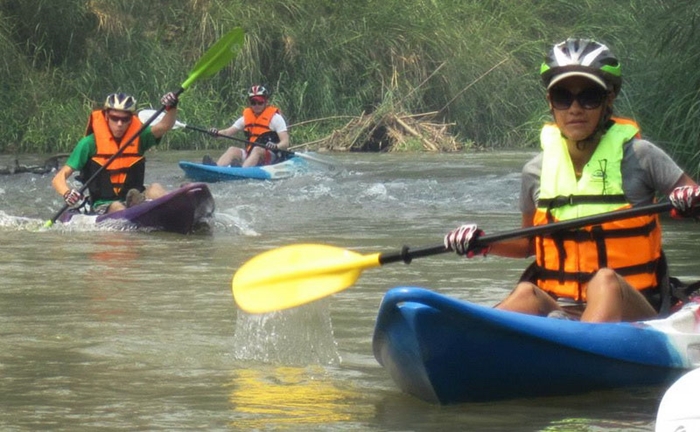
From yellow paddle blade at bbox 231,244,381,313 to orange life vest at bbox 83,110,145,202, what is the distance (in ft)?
15.9

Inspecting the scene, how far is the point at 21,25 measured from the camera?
20.0 meters

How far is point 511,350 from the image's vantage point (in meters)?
3.97

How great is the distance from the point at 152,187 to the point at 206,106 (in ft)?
34.0

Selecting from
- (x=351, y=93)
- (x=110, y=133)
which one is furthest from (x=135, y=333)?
(x=351, y=93)

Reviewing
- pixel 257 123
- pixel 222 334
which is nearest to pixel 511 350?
pixel 222 334

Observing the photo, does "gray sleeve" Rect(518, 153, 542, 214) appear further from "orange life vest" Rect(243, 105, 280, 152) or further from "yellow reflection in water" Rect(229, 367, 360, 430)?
"orange life vest" Rect(243, 105, 280, 152)

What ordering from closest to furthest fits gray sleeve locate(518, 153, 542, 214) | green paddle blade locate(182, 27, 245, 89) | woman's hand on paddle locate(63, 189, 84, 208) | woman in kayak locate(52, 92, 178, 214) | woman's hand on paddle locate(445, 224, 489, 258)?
woman's hand on paddle locate(445, 224, 489, 258) → gray sleeve locate(518, 153, 542, 214) → woman's hand on paddle locate(63, 189, 84, 208) → woman in kayak locate(52, 92, 178, 214) → green paddle blade locate(182, 27, 245, 89)

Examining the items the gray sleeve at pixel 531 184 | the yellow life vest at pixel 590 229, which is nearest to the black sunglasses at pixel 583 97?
the yellow life vest at pixel 590 229

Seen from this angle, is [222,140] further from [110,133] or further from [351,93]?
[110,133]

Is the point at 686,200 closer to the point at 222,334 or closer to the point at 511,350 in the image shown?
the point at 511,350

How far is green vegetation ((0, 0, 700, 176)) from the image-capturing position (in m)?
19.6

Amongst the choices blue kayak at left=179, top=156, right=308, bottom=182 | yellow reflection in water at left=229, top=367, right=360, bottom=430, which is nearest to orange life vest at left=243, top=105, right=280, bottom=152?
blue kayak at left=179, top=156, right=308, bottom=182

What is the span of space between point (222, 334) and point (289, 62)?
15.7 m

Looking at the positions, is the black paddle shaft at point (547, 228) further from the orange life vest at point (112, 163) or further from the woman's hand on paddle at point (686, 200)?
the orange life vest at point (112, 163)
